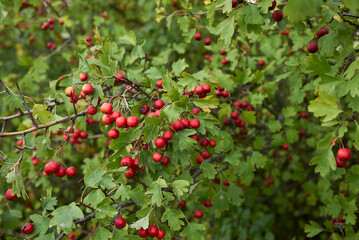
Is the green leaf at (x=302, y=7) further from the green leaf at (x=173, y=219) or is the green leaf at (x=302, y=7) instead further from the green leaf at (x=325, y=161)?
the green leaf at (x=173, y=219)

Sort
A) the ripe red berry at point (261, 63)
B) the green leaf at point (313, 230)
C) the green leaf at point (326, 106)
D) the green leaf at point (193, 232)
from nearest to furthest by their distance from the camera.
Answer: the green leaf at point (326, 106)
the green leaf at point (193, 232)
the green leaf at point (313, 230)
the ripe red berry at point (261, 63)

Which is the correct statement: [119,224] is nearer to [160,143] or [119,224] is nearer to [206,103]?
[160,143]

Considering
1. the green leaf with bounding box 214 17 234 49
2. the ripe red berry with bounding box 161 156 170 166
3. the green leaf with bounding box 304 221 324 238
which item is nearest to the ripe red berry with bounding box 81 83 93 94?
the ripe red berry with bounding box 161 156 170 166

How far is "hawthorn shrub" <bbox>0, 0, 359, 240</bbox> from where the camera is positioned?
1.86 metres

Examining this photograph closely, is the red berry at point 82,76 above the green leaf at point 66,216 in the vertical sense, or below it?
above

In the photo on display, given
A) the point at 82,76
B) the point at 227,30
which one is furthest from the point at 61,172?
the point at 227,30

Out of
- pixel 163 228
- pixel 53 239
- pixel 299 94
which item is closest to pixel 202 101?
pixel 163 228

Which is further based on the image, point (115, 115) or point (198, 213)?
point (198, 213)

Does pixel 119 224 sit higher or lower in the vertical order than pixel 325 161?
lower


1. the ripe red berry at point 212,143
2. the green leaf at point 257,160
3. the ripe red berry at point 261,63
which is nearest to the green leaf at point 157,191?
the ripe red berry at point 212,143

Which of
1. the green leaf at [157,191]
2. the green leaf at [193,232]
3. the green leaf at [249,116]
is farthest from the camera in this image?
the green leaf at [249,116]

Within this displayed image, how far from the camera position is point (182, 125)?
1.90 metres

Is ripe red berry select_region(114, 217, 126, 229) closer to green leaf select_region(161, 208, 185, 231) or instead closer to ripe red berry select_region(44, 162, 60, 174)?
green leaf select_region(161, 208, 185, 231)

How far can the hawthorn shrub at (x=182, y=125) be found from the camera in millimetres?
1863
